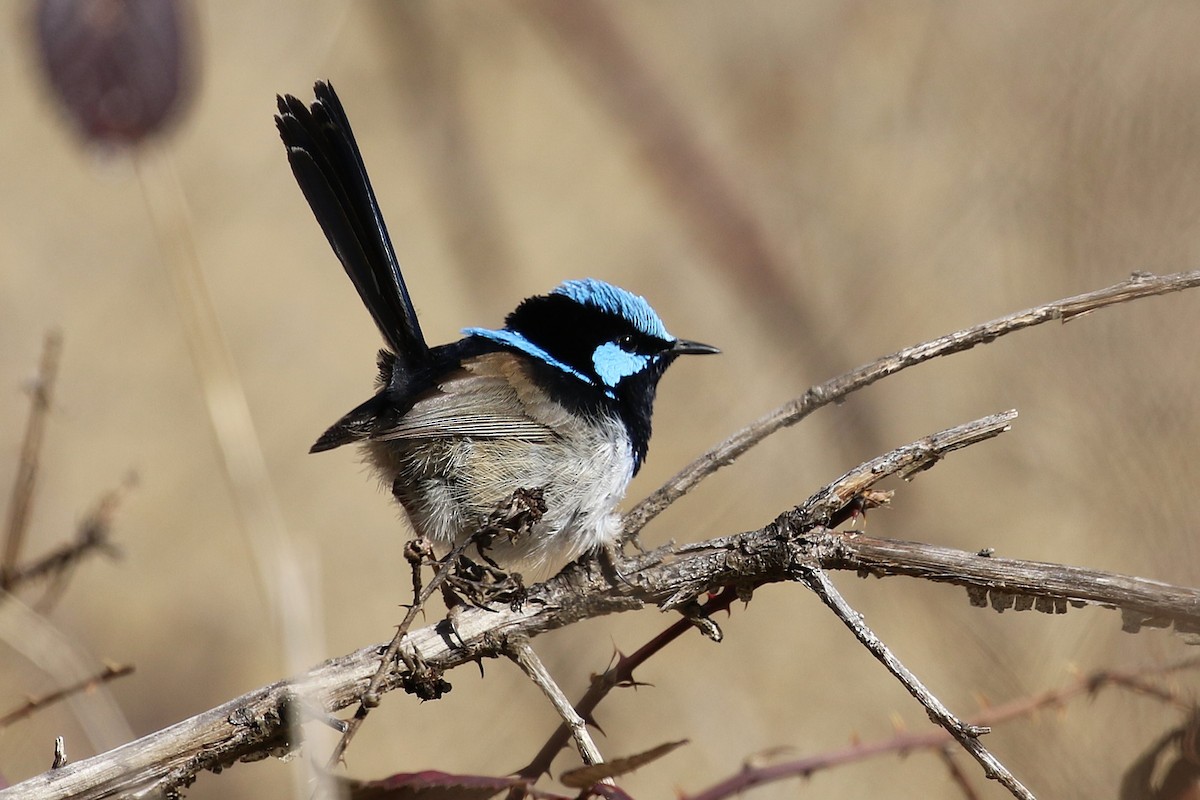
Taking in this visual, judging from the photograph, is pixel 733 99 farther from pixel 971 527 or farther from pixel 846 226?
pixel 971 527

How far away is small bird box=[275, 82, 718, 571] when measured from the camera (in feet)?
9.73

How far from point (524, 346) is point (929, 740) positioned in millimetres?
1992

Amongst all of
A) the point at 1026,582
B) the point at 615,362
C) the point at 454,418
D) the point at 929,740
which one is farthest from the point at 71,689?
the point at 615,362

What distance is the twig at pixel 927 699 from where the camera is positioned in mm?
1526

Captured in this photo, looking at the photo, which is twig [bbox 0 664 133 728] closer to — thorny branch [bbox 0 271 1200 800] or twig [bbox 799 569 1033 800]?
thorny branch [bbox 0 271 1200 800]

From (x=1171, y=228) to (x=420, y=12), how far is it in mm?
4009

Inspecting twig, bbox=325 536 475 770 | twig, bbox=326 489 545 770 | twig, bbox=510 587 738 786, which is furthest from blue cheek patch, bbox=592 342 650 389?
twig, bbox=510 587 738 786

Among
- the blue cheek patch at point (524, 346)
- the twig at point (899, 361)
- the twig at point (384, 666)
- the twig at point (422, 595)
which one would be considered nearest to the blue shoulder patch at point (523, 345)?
the blue cheek patch at point (524, 346)

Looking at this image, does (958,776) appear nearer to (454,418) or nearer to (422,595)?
(422,595)

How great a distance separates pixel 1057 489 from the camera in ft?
12.4

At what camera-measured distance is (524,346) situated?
3582 mm

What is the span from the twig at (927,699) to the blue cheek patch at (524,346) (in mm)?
1807

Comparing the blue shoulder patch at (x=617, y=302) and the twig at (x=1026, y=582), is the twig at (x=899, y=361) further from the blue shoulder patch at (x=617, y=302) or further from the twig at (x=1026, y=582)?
the blue shoulder patch at (x=617, y=302)

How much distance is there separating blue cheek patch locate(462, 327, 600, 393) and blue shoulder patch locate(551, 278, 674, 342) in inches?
7.5
